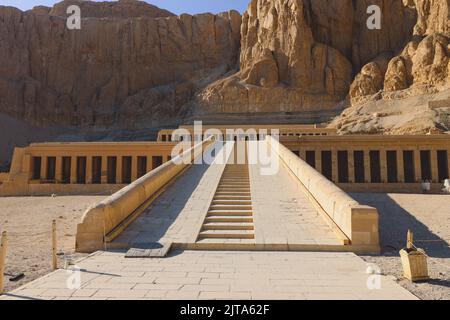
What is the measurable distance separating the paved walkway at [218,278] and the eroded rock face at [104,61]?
5711cm

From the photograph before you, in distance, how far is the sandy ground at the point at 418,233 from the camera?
5.54 meters

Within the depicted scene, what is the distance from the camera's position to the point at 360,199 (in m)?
15.9

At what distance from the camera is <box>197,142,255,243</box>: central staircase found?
801 centimetres

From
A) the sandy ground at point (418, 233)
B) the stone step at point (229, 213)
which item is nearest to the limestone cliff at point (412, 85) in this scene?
the sandy ground at point (418, 233)

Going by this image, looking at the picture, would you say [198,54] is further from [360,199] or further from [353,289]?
[353,289]

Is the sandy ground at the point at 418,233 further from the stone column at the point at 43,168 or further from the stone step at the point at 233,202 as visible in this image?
the stone column at the point at 43,168

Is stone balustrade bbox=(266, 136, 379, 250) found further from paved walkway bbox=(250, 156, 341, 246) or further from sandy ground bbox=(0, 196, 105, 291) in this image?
sandy ground bbox=(0, 196, 105, 291)

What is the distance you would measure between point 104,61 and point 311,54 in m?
37.4

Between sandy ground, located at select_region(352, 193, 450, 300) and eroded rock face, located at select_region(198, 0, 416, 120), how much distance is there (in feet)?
117

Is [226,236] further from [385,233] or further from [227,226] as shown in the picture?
[385,233]

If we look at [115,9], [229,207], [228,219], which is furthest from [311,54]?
[115,9]

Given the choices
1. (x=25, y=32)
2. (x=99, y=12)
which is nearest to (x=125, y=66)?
(x=25, y=32)

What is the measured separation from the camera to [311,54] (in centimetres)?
5072
